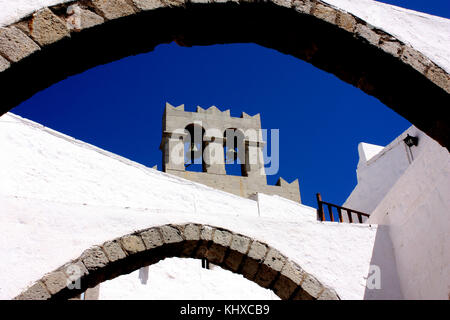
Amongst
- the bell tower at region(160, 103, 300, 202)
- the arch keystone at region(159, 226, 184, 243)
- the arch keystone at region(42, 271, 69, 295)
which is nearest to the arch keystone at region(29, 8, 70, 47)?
the arch keystone at region(42, 271, 69, 295)

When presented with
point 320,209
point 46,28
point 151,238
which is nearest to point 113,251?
point 151,238

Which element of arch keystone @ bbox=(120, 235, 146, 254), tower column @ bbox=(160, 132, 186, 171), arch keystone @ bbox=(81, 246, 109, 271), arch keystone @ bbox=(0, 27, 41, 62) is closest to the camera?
arch keystone @ bbox=(0, 27, 41, 62)

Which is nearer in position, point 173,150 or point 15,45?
point 15,45

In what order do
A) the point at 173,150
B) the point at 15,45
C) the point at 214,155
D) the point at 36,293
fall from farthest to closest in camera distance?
the point at 214,155 → the point at 173,150 → the point at 36,293 → the point at 15,45

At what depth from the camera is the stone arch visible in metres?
4.93

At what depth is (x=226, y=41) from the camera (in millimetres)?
3252

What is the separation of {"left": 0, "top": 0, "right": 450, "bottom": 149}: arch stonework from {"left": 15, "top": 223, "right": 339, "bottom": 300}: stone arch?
2.52m

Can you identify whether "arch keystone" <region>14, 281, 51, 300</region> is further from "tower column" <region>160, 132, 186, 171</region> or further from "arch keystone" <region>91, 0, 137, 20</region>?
"tower column" <region>160, 132, 186, 171</region>

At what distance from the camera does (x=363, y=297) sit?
5961mm

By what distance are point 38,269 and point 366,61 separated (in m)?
3.43

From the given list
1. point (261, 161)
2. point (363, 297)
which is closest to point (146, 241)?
point (363, 297)

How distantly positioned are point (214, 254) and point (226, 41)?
2896 mm

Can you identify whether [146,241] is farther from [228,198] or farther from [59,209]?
[228,198]

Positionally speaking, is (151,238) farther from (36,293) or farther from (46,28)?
(46,28)
